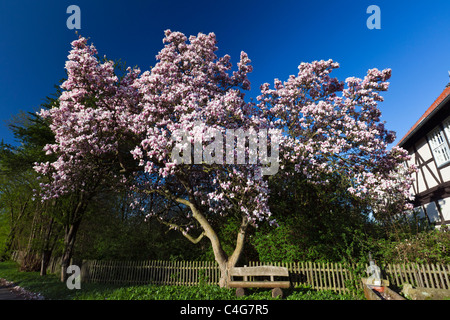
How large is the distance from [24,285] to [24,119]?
13.3 meters

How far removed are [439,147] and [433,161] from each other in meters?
1.08

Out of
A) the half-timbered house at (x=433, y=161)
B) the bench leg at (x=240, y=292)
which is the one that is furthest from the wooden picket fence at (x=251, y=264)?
the half-timbered house at (x=433, y=161)

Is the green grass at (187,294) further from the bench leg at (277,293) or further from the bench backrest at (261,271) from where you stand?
the bench backrest at (261,271)

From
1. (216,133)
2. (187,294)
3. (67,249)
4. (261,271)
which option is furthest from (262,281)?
(67,249)

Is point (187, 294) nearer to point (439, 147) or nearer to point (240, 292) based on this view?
point (240, 292)

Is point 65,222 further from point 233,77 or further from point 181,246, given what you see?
point 233,77

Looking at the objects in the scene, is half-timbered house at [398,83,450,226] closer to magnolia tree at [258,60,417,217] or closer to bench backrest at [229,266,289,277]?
magnolia tree at [258,60,417,217]

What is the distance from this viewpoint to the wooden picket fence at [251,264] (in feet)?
25.3

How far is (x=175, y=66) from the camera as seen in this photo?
11.4 m

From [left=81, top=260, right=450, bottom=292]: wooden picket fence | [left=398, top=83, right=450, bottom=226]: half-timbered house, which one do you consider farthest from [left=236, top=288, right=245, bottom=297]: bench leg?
[left=398, top=83, right=450, bottom=226]: half-timbered house

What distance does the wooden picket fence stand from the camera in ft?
25.3

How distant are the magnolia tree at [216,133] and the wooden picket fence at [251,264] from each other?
1964 millimetres

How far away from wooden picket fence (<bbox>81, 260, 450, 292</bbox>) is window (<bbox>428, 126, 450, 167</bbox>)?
27.8 ft

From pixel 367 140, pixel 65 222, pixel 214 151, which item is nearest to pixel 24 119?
pixel 65 222
